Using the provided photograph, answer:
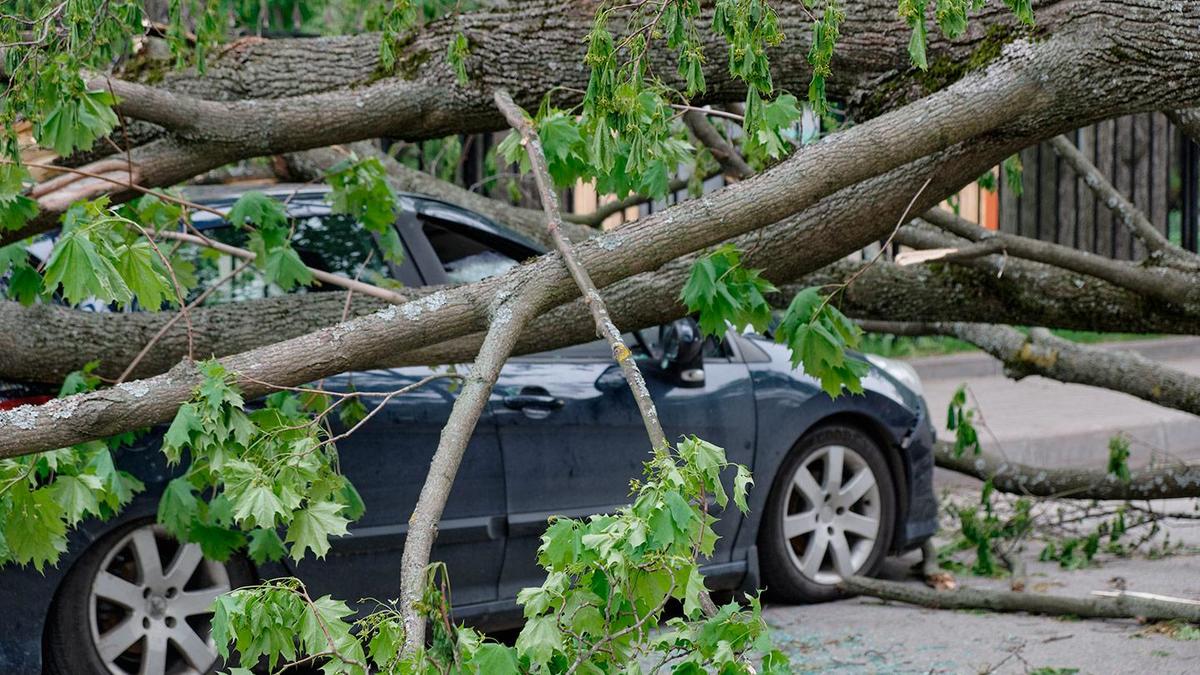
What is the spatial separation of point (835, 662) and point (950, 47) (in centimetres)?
210

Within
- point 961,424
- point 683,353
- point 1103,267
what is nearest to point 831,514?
point 961,424

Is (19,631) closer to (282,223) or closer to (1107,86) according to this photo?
(282,223)

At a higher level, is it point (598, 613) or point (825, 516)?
point (598, 613)

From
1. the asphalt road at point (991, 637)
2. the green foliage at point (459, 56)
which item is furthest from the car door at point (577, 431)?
the green foliage at point (459, 56)

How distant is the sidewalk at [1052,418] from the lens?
9508 millimetres

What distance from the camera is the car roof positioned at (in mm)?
5340

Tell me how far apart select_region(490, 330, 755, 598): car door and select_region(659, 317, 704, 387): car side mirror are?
1.6 inches

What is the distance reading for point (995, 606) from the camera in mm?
5520

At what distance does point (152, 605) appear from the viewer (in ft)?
15.5

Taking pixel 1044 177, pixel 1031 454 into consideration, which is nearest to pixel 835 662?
pixel 1031 454

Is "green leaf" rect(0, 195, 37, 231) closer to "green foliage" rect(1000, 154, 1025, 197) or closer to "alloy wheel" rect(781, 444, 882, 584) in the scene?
"alloy wheel" rect(781, 444, 882, 584)

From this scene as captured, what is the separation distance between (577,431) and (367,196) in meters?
1.12

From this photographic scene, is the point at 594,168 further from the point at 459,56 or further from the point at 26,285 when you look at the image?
the point at 26,285

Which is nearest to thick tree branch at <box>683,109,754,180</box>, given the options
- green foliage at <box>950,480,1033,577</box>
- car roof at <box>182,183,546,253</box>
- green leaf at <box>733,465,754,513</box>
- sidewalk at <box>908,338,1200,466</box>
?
car roof at <box>182,183,546,253</box>
